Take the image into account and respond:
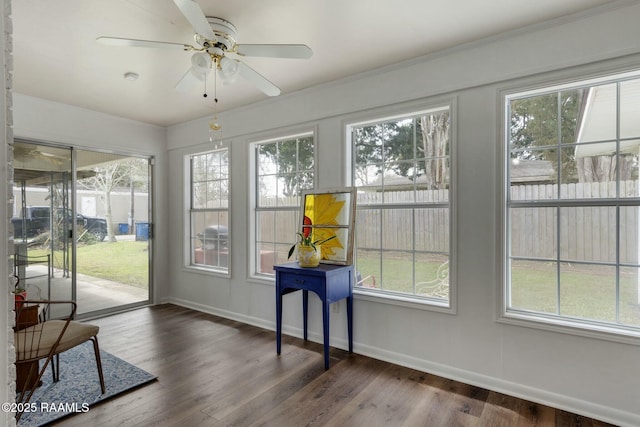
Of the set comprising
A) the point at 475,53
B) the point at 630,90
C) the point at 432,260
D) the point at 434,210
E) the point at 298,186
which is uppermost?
the point at 475,53

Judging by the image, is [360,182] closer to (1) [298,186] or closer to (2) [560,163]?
(1) [298,186]

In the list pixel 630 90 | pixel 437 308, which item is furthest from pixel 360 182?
pixel 630 90

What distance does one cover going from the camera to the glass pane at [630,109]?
2131 mm

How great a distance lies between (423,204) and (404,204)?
0.55ft

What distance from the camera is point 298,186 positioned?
369 centimetres

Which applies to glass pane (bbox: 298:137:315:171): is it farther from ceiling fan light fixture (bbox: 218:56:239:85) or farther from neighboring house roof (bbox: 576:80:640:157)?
neighboring house roof (bbox: 576:80:640:157)

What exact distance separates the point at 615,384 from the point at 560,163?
1.44 meters

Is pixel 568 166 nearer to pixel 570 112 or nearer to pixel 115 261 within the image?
pixel 570 112

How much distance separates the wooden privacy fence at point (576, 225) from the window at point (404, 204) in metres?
0.54

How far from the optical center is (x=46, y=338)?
2.14 m

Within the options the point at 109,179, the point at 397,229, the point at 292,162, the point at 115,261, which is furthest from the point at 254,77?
the point at 115,261

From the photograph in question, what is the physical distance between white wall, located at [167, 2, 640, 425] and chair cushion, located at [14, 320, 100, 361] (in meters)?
1.86

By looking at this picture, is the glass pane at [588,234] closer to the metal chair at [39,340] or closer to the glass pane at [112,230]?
the metal chair at [39,340]

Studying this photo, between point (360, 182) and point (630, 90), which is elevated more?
point (630, 90)
